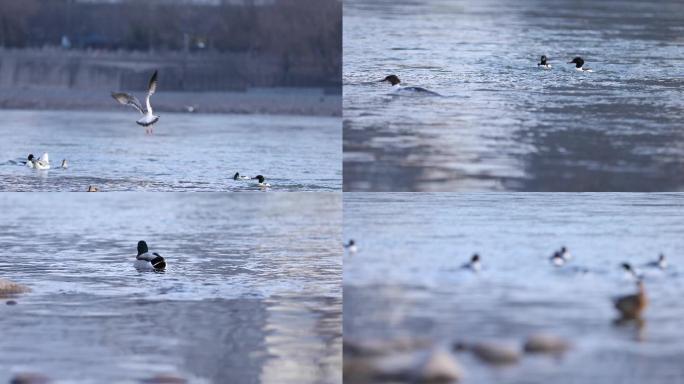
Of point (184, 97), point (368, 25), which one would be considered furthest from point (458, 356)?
point (184, 97)

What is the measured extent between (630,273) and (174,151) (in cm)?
1450

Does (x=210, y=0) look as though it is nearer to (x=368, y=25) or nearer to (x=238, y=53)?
(x=238, y=53)

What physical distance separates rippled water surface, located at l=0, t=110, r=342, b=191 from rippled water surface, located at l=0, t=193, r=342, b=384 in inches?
136

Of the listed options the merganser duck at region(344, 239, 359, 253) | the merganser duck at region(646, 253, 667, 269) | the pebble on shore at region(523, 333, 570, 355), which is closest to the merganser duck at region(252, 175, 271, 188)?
the merganser duck at region(646, 253, 667, 269)

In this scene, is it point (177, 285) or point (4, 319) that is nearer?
point (4, 319)

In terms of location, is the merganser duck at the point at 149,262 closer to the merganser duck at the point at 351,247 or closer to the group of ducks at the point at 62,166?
the merganser duck at the point at 351,247

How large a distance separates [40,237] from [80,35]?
94.6 feet

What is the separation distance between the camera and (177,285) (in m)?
8.45

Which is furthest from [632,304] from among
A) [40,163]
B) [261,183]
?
[40,163]

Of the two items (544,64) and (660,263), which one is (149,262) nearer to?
(660,263)

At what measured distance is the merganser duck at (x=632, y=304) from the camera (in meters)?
6.47

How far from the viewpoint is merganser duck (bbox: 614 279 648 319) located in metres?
6.47

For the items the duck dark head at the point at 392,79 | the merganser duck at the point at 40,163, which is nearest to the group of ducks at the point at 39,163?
the merganser duck at the point at 40,163

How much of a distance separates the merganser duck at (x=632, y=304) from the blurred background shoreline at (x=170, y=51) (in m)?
26.1
